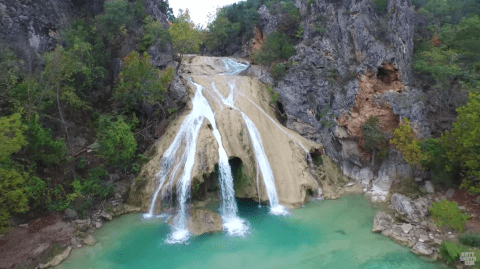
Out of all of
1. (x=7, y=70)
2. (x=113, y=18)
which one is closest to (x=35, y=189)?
(x=7, y=70)

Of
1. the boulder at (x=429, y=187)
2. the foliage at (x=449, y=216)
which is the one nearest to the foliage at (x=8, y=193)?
the foliage at (x=449, y=216)

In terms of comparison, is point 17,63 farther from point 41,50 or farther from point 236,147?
point 236,147

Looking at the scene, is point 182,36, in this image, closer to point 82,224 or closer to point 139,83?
point 139,83

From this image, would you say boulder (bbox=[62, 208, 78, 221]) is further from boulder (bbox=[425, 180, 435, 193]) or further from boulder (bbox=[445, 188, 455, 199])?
boulder (bbox=[445, 188, 455, 199])

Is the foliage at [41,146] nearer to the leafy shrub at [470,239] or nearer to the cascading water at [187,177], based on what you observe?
the cascading water at [187,177]

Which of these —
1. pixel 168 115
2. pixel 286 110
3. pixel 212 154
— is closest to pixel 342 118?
pixel 286 110
